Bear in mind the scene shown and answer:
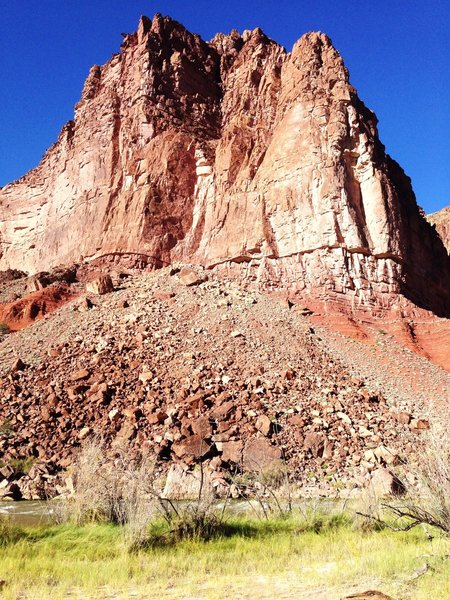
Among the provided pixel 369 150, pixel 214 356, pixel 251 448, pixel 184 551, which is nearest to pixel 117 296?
pixel 214 356

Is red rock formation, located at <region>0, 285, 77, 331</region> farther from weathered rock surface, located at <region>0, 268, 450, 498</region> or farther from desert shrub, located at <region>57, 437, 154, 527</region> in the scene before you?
desert shrub, located at <region>57, 437, 154, 527</region>

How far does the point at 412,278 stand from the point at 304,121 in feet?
39.2

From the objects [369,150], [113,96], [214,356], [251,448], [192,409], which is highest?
[113,96]

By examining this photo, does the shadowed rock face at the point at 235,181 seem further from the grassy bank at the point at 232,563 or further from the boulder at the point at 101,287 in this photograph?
the grassy bank at the point at 232,563

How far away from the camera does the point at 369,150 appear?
31.7m

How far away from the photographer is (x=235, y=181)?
35781 mm

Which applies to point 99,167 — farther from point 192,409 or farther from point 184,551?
point 184,551

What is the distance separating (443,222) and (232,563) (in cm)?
6560

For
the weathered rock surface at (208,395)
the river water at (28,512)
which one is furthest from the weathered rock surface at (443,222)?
the river water at (28,512)

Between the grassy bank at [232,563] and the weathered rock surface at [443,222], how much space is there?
58.2 meters

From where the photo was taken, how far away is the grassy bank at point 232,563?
6480 mm

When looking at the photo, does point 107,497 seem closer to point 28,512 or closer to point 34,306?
point 28,512

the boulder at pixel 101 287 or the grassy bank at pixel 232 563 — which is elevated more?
the boulder at pixel 101 287

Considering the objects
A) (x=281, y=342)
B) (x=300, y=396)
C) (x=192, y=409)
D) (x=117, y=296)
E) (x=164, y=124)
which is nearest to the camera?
(x=192, y=409)
